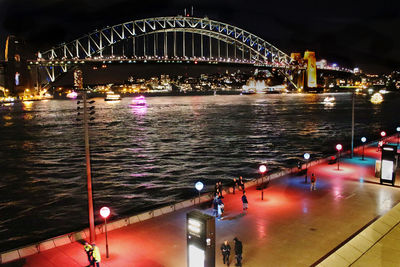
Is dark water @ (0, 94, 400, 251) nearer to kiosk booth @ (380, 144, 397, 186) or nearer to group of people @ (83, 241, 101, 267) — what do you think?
group of people @ (83, 241, 101, 267)

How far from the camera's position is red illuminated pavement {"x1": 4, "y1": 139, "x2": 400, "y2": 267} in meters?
9.66

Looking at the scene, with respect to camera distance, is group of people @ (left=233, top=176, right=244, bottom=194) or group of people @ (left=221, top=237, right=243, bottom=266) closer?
group of people @ (left=221, top=237, right=243, bottom=266)

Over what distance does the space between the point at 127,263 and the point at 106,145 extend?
26896 millimetres

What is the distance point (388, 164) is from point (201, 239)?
10951 mm

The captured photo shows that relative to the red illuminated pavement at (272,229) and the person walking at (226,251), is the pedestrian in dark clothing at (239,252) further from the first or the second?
the red illuminated pavement at (272,229)

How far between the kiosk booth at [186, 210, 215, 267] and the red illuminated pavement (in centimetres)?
151

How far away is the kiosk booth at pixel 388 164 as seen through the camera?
15.6 m

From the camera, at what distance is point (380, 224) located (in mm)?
9641

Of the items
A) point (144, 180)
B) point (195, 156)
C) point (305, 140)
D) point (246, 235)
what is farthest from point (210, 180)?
point (305, 140)

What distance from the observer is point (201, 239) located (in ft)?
25.5

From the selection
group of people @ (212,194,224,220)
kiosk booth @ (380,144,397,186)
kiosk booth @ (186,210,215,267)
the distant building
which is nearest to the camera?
kiosk booth @ (186,210,215,267)

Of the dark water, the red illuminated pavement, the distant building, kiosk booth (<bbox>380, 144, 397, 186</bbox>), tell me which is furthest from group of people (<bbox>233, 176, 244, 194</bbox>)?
the distant building

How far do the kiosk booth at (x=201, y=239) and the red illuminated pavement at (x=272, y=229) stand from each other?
4.96ft

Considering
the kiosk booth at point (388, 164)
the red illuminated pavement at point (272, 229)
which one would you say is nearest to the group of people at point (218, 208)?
the red illuminated pavement at point (272, 229)
